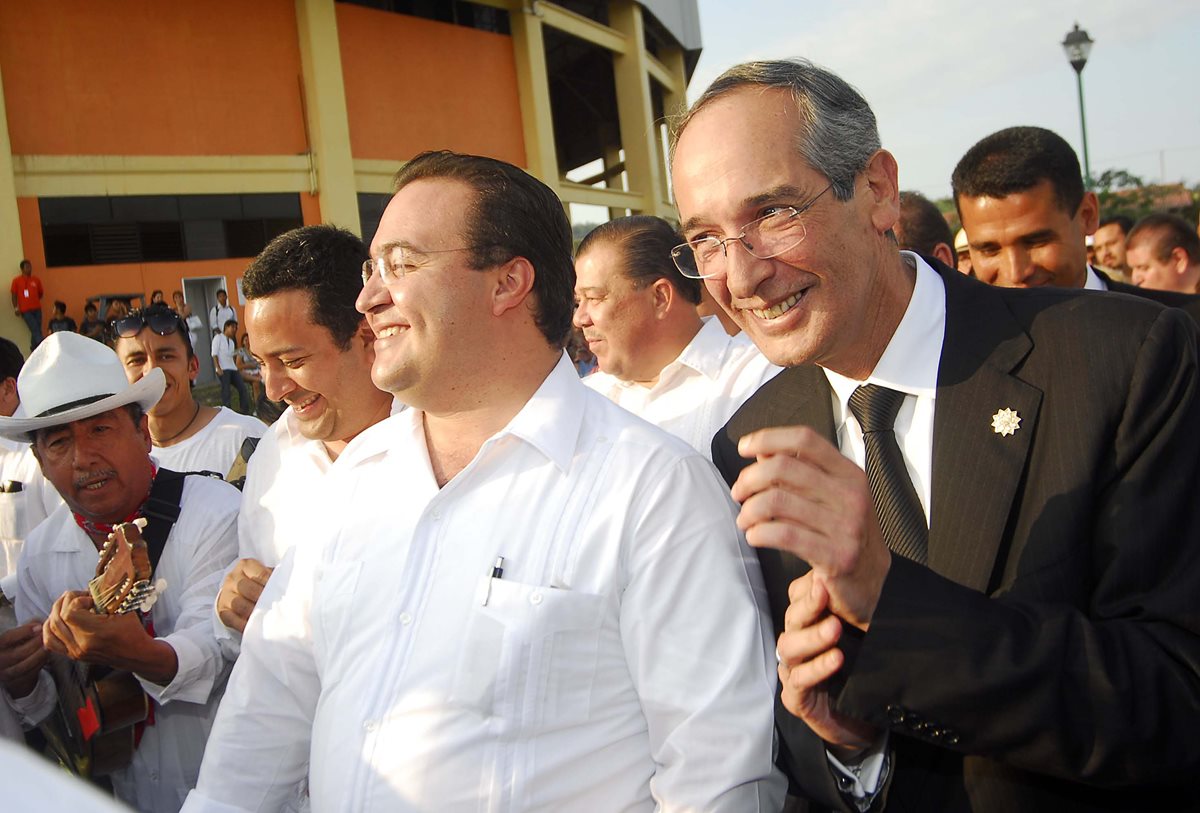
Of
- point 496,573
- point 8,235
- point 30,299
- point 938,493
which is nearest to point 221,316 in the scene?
point 30,299

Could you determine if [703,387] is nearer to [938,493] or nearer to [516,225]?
[516,225]

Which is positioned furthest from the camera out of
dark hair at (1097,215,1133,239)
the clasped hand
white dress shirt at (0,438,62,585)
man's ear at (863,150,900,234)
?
dark hair at (1097,215,1133,239)

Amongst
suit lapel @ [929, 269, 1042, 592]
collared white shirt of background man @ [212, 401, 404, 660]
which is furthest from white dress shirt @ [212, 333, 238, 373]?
suit lapel @ [929, 269, 1042, 592]

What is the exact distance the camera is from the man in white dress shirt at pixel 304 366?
143 inches

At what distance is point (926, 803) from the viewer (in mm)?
1921

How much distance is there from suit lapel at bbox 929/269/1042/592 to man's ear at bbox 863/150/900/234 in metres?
0.33

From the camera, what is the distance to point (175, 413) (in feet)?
18.6

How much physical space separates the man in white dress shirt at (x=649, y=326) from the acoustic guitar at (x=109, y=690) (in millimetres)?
2523

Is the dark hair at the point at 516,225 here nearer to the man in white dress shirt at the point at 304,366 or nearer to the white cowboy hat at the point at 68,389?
the man in white dress shirt at the point at 304,366

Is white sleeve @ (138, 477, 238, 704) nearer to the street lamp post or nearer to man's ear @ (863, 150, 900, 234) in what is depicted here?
man's ear @ (863, 150, 900, 234)

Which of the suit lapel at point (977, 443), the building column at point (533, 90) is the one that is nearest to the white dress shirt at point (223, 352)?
the building column at point (533, 90)

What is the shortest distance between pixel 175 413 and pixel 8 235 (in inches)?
568

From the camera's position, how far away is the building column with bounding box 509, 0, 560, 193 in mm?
23391

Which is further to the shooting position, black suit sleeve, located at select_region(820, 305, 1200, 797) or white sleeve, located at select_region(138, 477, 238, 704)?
white sleeve, located at select_region(138, 477, 238, 704)
